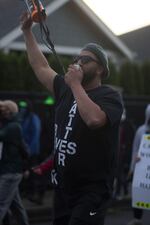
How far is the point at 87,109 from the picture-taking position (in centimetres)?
330

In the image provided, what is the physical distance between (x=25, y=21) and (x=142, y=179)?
11.5 ft

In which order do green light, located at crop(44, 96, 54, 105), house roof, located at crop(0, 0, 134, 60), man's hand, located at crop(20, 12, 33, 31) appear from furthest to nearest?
1. house roof, located at crop(0, 0, 134, 60)
2. green light, located at crop(44, 96, 54, 105)
3. man's hand, located at crop(20, 12, 33, 31)

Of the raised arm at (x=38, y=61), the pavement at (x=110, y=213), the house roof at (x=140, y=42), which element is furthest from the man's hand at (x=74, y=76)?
the house roof at (x=140, y=42)

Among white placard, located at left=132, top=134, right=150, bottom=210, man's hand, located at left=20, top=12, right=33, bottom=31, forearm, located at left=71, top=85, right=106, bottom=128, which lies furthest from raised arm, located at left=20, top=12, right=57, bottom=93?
white placard, located at left=132, top=134, right=150, bottom=210

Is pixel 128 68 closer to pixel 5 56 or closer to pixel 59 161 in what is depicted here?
pixel 5 56

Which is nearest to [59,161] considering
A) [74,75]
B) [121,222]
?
[74,75]

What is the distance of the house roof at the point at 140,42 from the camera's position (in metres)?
32.3

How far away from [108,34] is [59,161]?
16686mm

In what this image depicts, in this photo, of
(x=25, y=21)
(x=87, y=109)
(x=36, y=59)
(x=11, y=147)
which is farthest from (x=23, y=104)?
(x=87, y=109)

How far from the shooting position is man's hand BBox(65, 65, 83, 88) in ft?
11.1

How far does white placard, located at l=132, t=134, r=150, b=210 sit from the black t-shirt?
317 cm

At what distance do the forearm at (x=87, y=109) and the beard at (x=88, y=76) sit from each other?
26 centimetres

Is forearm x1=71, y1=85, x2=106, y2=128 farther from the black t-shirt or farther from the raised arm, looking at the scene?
the raised arm

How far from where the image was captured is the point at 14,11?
3.71 metres
